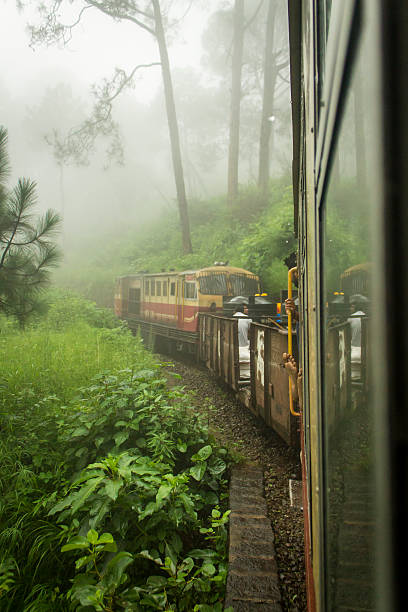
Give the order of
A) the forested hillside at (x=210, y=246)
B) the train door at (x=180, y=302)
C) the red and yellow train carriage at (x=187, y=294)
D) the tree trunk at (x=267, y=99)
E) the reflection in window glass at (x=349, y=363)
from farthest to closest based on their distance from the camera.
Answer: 1. the tree trunk at (x=267, y=99)
2. the forested hillside at (x=210, y=246)
3. the train door at (x=180, y=302)
4. the red and yellow train carriage at (x=187, y=294)
5. the reflection in window glass at (x=349, y=363)

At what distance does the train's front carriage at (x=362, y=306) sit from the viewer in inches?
8.1

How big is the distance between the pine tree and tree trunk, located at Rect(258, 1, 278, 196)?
1431cm

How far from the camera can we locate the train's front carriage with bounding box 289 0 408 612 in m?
0.21

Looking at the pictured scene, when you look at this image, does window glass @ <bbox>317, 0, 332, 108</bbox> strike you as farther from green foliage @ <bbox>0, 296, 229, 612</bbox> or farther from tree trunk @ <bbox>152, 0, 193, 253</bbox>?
tree trunk @ <bbox>152, 0, 193, 253</bbox>

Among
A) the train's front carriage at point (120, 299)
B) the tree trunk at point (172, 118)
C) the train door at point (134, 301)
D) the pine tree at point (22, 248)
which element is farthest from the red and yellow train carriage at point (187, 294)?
the pine tree at point (22, 248)

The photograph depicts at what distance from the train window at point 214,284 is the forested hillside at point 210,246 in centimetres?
173

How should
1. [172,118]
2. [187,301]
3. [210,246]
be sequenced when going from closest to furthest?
[187,301] → [172,118] → [210,246]

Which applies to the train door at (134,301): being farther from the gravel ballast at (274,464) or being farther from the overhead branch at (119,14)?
the overhead branch at (119,14)

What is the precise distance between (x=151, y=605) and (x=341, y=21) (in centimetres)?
237

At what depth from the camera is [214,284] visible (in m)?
9.27

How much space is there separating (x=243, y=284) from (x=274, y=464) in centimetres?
655

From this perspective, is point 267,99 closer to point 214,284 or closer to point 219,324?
point 214,284

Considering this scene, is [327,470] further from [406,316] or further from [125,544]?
[125,544]

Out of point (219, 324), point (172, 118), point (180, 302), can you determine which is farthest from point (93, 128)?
point (219, 324)
